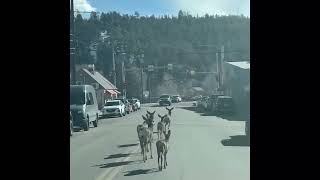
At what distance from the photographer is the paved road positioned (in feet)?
20.0

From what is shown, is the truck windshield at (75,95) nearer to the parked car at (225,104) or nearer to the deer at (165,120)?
the deer at (165,120)

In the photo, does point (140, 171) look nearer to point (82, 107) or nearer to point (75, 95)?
point (75, 95)

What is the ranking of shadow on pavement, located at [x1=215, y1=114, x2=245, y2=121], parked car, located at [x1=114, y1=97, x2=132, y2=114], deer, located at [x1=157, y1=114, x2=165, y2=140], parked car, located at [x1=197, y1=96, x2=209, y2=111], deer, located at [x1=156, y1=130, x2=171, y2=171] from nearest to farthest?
shadow on pavement, located at [x1=215, y1=114, x2=245, y2=121], parked car, located at [x1=114, y1=97, x2=132, y2=114], parked car, located at [x1=197, y1=96, x2=209, y2=111], deer, located at [x1=156, y1=130, x2=171, y2=171], deer, located at [x1=157, y1=114, x2=165, y2=140]

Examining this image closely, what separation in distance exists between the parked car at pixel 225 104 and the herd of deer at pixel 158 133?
63cm

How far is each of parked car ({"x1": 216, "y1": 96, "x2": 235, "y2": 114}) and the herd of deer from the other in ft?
2.07

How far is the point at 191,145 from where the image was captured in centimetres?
771


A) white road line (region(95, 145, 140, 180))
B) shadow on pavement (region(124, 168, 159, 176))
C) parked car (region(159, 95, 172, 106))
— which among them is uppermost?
parked car (region(159, 95, 172, 106))

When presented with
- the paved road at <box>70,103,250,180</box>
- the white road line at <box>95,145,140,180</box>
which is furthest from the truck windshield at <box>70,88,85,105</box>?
the white road line at <box>95,145,140,180</box>

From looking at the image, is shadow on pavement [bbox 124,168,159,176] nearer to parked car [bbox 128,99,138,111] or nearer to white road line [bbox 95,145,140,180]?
white road line [bbox 95,145,140,180]

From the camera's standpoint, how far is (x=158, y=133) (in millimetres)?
7109
